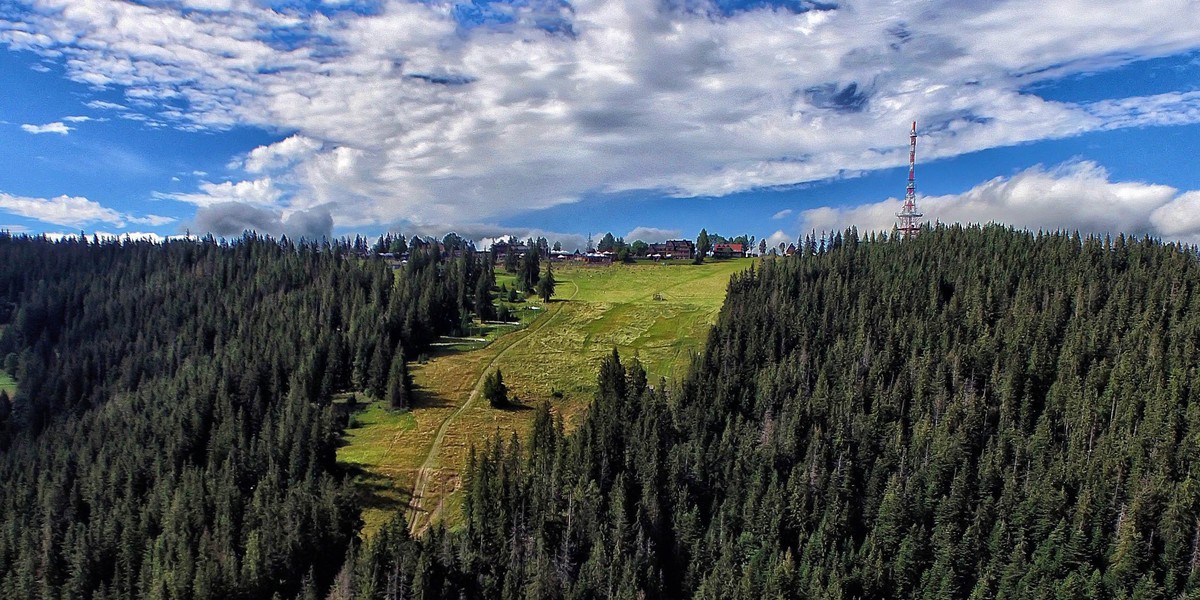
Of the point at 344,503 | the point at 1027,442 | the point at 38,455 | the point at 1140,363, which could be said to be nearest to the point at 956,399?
the point at 1027,442

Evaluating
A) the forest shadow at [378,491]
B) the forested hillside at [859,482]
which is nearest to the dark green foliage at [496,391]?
the forested hillside at [859,482]

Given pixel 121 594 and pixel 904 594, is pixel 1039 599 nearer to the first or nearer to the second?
pixel 904 594

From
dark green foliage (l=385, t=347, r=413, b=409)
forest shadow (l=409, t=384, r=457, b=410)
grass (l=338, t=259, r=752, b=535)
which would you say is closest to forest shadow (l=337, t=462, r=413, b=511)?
grass (l=338, t=259, r=752, b=535)

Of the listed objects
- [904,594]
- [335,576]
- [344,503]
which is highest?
[344,503]

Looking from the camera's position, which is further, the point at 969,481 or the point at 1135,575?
the point at 969,481

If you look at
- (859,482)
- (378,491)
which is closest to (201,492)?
(378,491)

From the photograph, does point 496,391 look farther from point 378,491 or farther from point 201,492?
point 201,492

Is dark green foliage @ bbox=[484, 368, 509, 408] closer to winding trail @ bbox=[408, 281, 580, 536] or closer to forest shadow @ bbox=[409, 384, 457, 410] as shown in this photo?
winding trail @ bbox=[408, 281, 580, 536]
